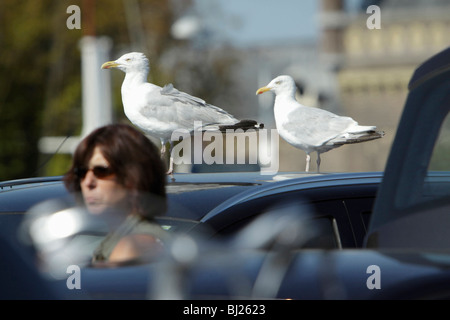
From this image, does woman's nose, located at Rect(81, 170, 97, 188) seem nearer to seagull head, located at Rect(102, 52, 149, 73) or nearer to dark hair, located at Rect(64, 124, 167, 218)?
dark hair, located at Rect(64, 124, 167, 218)

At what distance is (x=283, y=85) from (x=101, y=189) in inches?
33.8

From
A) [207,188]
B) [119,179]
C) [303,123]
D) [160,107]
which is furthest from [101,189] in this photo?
[207,188]

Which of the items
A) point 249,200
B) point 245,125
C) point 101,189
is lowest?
point 249,200

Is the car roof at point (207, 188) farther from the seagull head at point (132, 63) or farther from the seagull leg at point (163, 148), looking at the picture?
the seagull head at point (132, 63)

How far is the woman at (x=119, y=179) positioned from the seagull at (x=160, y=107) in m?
0.31

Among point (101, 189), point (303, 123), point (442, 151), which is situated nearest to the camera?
point (101, 189)

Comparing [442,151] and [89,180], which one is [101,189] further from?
[442,151]

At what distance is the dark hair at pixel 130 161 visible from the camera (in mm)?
2623

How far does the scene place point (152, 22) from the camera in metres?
34.5

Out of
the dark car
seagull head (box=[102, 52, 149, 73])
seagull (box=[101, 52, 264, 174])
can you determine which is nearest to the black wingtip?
seagull (box=[101, 52, 264, 174])

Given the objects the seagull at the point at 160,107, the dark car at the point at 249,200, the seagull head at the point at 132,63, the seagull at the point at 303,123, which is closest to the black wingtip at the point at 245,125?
the seagull at the point at 160,107

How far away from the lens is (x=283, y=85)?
324cm

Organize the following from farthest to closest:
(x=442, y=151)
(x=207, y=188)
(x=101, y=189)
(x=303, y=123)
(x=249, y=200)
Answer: (x=207, y=188) < (x=249, y=200) < (x=303, y=123) < (x=442, y=151) < (x=101, y=189)
